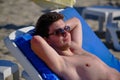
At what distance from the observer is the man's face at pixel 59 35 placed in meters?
2.67

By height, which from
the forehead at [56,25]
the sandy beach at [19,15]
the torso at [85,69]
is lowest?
the sandy beach at [19,15]

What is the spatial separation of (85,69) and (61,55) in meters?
0.23

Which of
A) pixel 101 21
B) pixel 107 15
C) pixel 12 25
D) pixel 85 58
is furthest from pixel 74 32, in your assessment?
pixel 12 25

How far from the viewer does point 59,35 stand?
268 cm

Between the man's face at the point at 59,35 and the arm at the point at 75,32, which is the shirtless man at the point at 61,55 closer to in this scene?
the man's face at the point at 59,35

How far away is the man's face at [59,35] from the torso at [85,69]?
0.42 feet

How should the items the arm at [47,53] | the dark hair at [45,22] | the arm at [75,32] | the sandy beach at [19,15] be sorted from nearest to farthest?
the arm at [47,53] < the dark hair at [45,22] < the arm at [75,32] < the sandy beach at [19,15]

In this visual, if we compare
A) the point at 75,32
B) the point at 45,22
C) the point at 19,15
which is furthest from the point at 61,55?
the point at 19,15

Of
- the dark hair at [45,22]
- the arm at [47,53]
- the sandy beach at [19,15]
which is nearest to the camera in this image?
the arm at [47,53]

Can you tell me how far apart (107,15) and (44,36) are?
263cm

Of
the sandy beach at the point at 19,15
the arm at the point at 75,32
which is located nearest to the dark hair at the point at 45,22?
the arm at the point at 75,32

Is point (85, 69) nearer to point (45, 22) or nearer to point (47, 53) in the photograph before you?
point (47, 53)

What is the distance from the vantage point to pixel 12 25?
5.89 m

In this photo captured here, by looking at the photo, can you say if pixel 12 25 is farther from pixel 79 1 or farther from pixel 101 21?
pixel 79 1
